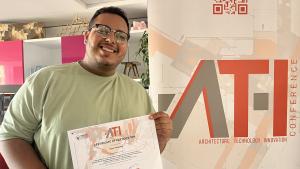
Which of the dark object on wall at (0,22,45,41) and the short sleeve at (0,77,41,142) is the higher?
the dark object on wall at (0,22,45,41)

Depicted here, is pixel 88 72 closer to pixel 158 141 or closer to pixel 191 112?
pixel 158 141

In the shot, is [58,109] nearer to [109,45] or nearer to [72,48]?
[109,45]

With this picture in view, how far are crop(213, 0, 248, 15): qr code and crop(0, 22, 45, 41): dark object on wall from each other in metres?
2.20

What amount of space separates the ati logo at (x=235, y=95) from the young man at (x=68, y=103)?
657 millimetres

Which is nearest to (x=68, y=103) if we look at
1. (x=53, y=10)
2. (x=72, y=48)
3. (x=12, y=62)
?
(x=72, y=48)

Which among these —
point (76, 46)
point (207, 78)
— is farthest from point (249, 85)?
point (76, 46)

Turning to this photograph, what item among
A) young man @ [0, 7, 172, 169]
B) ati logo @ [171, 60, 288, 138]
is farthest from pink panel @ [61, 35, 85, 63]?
young man @ [0, 7, 172, 169]

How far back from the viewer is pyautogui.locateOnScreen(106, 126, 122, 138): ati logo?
36.1 inches

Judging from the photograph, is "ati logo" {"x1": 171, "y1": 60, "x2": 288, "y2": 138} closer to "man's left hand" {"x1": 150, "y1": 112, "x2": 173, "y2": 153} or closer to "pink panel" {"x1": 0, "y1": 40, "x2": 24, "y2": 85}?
"man's left hand" {"x1": 150, "y1": 112, "x2": 173, "y2": 153}

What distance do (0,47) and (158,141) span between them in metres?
2.74

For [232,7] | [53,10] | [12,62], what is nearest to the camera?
[232,7]

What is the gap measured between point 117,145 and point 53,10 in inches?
87.3

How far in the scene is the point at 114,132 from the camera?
0.93 m

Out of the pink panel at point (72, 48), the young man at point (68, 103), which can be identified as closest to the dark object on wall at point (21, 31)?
the pink panel at point (72, 48)
